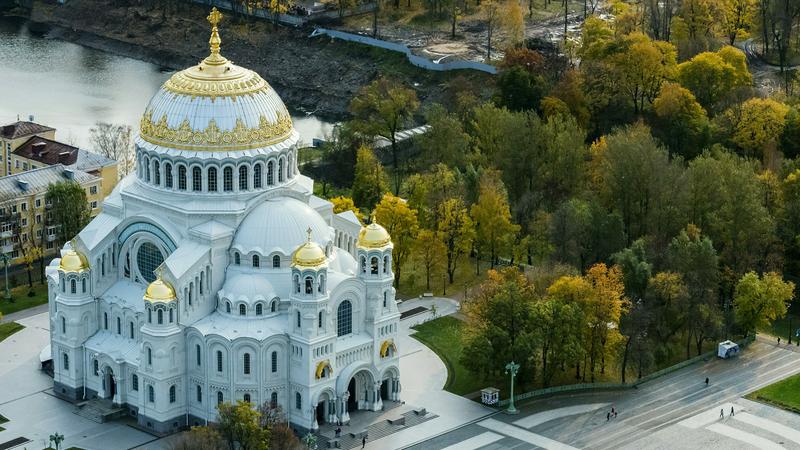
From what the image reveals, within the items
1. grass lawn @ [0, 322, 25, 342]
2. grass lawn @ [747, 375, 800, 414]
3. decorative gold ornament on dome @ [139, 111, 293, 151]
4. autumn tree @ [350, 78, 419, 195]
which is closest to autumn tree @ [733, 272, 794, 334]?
grass lawn @ [747, 375, 800, 414]

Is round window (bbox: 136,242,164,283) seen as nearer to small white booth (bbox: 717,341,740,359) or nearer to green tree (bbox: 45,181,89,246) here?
green tree (bbox: 45,181,89,246)

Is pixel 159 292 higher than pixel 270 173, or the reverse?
pixel 270 173

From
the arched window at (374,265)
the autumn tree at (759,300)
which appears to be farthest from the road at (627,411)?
the arched window at (374,265)

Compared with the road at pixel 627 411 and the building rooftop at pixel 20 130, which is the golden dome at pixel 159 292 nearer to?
the road at pixel 627 411

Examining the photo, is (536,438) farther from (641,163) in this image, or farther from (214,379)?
(641,163)

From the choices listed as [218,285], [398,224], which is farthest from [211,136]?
[398,224]

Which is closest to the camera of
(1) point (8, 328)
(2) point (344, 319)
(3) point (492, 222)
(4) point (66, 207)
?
(2) point (344, 319)

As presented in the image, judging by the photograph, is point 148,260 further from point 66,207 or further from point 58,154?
point 58,154
